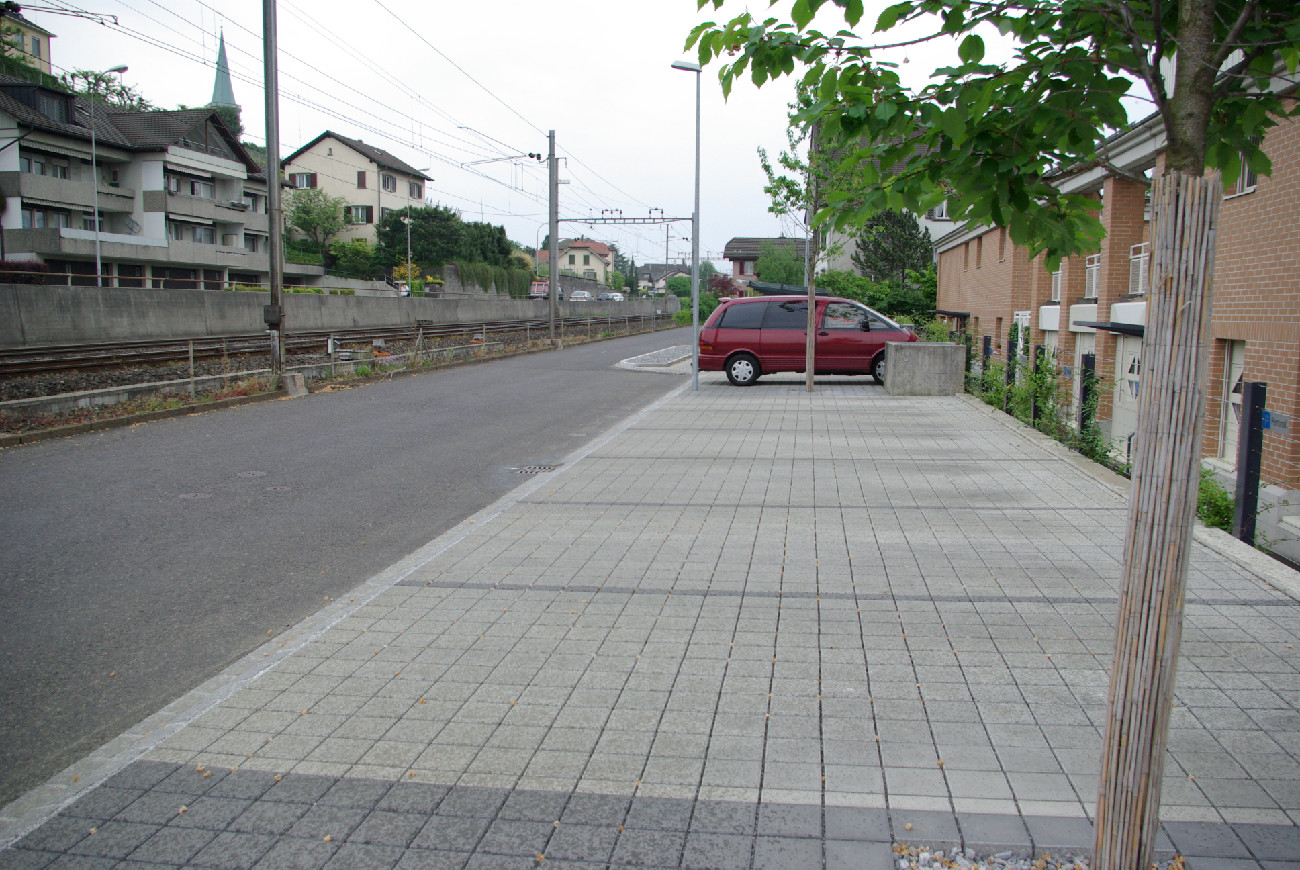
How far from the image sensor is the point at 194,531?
7.63 meters

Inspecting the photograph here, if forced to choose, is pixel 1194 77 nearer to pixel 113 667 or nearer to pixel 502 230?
pixel 113 667

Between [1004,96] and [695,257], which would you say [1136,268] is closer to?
[695,257]

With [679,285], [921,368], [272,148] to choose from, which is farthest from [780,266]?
[679,285]

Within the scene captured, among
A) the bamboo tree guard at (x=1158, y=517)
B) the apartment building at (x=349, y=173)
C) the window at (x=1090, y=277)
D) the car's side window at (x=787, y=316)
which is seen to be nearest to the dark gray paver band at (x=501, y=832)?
the bamboo tree guard at (x=1158, y=517)

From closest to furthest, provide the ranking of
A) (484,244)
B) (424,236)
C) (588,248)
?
(424,236) → (484,244) → (588,248)

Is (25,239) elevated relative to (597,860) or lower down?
elevated

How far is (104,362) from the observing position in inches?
811

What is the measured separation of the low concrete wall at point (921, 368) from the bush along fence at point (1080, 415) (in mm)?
631

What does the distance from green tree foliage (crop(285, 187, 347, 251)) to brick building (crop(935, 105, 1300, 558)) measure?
66206 millimetres

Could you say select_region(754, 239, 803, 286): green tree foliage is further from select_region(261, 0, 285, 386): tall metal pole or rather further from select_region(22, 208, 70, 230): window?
select_region(261, 0, 285, 386): tall metal pole

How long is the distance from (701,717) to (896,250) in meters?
43.1

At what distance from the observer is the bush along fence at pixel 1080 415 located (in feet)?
22.8

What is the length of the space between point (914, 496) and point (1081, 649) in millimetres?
3902

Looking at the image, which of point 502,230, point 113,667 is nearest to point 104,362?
point 113,667
